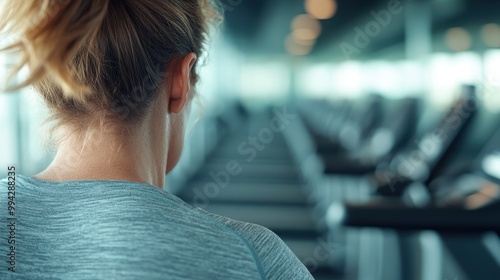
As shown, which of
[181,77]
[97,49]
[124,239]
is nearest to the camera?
[124,239]

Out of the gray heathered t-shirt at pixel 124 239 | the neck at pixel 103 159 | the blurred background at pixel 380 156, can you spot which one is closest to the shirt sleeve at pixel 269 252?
the gray heathered t-shirt at pixel 124 239

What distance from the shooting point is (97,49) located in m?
0.88

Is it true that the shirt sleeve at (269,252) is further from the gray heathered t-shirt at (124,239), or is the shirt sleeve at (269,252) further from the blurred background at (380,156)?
the blurred background at (380,156)

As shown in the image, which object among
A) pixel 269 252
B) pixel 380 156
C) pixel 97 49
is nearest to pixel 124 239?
pixel 269 252

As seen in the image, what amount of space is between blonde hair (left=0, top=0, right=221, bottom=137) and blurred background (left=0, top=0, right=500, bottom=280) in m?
0.13

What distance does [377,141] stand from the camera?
5094 mm

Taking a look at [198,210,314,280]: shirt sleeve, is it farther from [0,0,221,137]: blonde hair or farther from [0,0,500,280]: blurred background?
[0,0,500,280]: blurred background

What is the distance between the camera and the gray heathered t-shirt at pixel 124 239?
740mm

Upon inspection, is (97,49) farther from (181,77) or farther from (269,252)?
(269,252)

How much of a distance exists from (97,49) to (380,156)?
345 cm

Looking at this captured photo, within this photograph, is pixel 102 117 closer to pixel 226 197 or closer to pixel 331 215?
pixel 331 215

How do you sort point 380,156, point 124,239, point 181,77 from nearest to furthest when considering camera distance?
1. point 124,239
2. point 181,77
3. point 380,156

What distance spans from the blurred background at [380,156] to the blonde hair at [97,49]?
0.13 m

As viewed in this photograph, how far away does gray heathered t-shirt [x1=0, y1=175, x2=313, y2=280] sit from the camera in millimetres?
740
